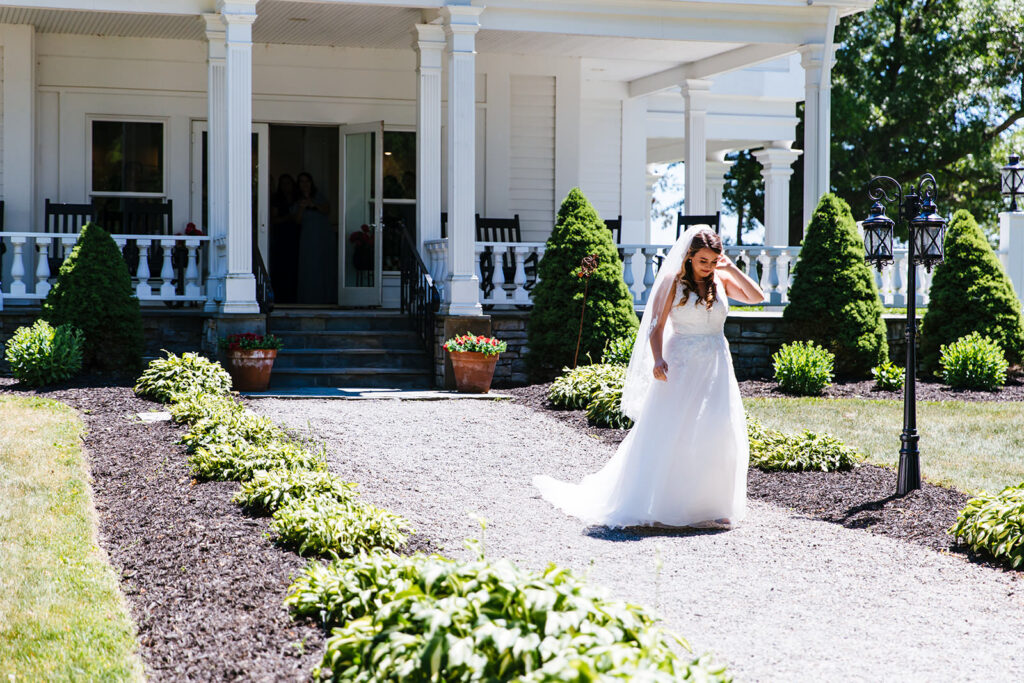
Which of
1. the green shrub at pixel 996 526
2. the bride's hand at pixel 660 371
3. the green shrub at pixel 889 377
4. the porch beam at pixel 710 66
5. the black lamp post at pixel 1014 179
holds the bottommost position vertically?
the green shrub at pixel 996 526

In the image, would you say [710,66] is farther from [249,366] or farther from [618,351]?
[249,366]

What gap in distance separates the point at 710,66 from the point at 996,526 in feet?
32.7

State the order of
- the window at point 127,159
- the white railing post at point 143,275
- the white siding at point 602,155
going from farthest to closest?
1. the white siding at point 602,155
2. the window at point 127,159
3. the white railing post at point 143,275

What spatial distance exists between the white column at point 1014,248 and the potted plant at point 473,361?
6.20 metres

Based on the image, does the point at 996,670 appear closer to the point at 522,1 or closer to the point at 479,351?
the point at 479,351

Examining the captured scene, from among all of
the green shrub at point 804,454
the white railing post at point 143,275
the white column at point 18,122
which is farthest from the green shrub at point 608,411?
the white column at point 18,122

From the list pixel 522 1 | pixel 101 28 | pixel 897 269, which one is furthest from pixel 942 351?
pixel 101 28

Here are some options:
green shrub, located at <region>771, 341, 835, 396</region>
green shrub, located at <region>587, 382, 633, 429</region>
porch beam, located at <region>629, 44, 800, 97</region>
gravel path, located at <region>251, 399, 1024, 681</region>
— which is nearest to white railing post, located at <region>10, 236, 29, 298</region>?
gravel path, located at <region>251, 399, 1024, 681</region>

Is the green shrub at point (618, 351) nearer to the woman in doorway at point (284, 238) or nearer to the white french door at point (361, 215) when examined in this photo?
the white french door at point (361, 215)

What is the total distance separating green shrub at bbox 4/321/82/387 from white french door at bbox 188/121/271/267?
3.84 m

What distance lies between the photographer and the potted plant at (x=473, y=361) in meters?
10.8

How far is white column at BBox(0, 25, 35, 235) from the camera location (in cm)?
1284

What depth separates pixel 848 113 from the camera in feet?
72.6

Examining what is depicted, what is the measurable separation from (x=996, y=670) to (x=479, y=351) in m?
7.23
